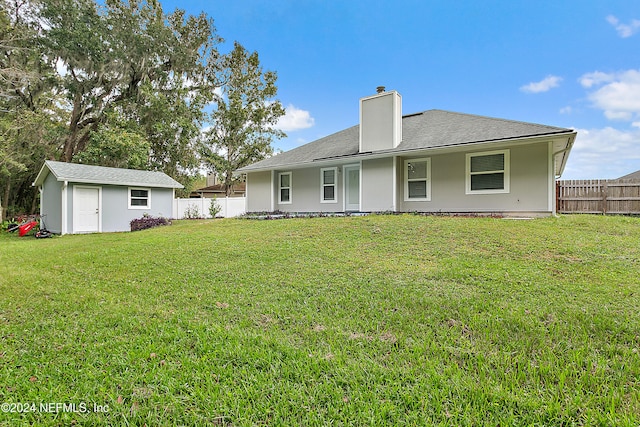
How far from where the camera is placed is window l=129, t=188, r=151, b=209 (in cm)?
1573

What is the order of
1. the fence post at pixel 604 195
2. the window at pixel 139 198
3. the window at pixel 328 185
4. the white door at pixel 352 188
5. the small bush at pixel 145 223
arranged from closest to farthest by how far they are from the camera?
the fence post at pixel 604 195, the white door at pixel 352 188, the window at pixel 328 185, the small bush at pixel 145 223, the window at pixel 139 198

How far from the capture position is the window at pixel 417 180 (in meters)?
11.5

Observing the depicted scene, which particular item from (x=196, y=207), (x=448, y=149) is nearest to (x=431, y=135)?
(x=448, y=149)

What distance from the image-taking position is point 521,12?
12.2m

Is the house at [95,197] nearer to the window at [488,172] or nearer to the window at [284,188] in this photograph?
the window at [284,188]

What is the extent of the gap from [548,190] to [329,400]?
9985 mm

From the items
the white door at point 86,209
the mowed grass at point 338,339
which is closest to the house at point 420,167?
the mowed grass at point 338,339

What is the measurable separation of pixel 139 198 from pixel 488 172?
616 inches

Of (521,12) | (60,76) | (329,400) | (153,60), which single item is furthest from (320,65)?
(329,400)

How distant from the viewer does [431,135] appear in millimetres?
11695

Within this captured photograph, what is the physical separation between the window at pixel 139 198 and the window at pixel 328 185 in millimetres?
9230

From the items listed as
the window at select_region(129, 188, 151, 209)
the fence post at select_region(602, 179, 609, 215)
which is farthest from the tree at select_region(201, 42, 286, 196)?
the fence post at select_region(602, 179, 609, 215)

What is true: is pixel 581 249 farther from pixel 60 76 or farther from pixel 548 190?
pixel 60 76

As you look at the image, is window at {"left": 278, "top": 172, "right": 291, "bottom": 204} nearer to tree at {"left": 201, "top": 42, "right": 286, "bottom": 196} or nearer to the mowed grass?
the mowed grass
